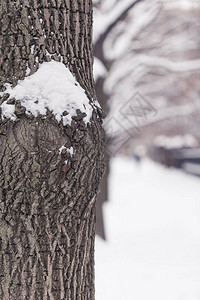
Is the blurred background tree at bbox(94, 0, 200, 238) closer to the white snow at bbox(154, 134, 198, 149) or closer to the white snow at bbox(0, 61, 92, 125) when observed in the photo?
the white snow at bbox(0, 61, 92, 125)

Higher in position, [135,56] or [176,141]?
[176,141]

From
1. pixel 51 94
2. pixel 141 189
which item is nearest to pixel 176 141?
pixel 141 189

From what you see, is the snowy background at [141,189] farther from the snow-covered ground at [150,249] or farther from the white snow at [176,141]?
the white snow at [176,141]

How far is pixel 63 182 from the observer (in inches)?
111

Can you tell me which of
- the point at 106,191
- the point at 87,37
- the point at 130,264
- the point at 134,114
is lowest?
the point at 130,264

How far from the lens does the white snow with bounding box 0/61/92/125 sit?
279cm

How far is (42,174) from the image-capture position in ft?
9.16

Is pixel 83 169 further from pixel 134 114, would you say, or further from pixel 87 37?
pixel 134 114

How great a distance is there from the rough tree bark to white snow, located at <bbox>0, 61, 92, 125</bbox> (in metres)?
0.04

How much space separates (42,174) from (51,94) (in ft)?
1.57

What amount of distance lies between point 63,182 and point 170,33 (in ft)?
39.8

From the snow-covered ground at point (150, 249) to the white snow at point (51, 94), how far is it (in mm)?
4246

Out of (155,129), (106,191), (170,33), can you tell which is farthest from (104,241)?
(155,129)

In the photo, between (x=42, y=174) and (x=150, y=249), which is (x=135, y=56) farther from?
(x=42, y=174)
